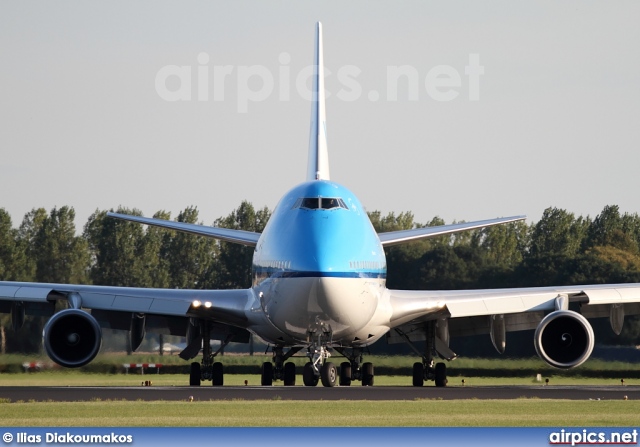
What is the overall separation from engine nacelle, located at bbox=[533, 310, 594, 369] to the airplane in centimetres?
3

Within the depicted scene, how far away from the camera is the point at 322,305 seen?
28594mm

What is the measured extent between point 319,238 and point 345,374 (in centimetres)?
613

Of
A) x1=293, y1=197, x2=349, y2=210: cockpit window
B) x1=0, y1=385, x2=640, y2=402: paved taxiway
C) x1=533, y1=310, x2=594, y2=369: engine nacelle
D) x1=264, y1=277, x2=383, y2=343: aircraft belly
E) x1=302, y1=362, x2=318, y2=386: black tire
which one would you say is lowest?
x1=0, y1=385, x2=640, y2=402: paved taxiway

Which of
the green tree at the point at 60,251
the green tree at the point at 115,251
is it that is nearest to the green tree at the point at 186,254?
the green tree at the point at 115,251

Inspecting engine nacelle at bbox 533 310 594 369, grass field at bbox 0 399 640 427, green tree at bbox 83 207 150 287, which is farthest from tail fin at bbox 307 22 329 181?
green tree at bbox 83 207 150 287

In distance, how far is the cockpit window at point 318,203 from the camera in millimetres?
29297

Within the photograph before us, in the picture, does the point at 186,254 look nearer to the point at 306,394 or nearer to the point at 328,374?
the point at 328,374

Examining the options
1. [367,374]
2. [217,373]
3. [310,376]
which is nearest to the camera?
[310,376]

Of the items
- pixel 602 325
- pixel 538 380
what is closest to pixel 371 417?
pixel 538 380

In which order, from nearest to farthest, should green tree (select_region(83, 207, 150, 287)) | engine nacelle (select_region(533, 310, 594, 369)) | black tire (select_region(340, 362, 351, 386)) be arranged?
engine nacelle (select_region(533, 310, 594, 369)) < black tire (select_region(340, 362, 351, 386)) < green tree (select_region(83, 207, 150, 287))

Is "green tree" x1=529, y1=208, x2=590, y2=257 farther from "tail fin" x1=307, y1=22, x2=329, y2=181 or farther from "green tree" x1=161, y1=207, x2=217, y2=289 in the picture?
"tail fin" x1=307, y1=22, x2=329, y2=181

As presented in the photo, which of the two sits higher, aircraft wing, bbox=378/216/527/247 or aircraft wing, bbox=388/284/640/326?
aircraft wing, bbox=378/216/527/247

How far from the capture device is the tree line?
52.9 metres

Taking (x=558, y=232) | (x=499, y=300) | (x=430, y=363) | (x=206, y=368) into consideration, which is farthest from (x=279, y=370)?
(x=558, y=232)
